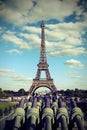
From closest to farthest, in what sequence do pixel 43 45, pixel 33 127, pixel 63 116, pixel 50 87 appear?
pixel 33 127, pixel 63 116, pixel 43 45, pixel 50 87

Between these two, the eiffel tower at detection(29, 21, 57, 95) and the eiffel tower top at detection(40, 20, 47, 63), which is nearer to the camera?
the eiffel tower top at detection(40, 20, 47, 63)

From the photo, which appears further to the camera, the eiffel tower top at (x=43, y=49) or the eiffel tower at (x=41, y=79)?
the eiffel tower at (x=41, y=79)

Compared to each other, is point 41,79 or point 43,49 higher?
point 43,49

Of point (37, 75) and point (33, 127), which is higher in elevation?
point (37, 75)

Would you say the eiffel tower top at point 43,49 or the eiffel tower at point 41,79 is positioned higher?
the eiffel tower top at point 43,49

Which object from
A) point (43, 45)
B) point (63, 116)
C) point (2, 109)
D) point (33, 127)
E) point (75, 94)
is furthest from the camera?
point (75, 94)

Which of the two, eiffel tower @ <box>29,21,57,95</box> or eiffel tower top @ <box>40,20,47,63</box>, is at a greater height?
eiffel tower top @ <box>40,20,47,63</box>

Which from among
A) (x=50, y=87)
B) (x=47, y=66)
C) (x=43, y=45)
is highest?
(x=43, y=45)

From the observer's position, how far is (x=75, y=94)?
8262cm

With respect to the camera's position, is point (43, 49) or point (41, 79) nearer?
point (43, 49)

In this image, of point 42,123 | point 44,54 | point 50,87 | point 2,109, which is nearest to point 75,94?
point 50,87

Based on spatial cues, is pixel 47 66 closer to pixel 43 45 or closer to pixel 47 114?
pixel 43 45

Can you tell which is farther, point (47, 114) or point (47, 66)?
point (47, 66)

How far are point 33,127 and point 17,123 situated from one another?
1.58 meters
